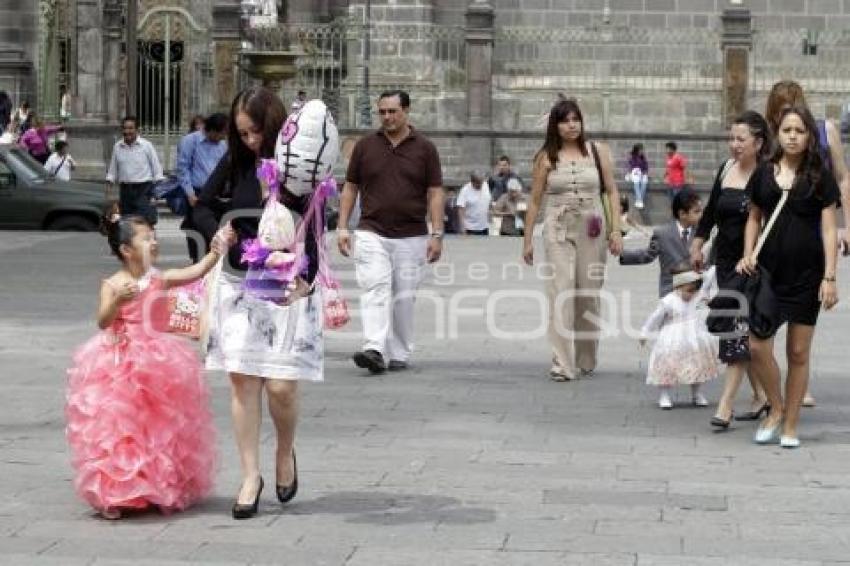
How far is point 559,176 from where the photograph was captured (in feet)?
45.7

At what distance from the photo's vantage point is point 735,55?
3575 centimetres

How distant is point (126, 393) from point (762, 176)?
382cm

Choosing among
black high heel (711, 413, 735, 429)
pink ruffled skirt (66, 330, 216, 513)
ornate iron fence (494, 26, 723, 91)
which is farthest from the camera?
ornate iron fence (494, 26, 723, 91)

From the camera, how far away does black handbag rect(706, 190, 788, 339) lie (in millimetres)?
11094

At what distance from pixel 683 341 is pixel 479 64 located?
2407 centimetres

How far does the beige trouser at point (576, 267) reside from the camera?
45.7ft

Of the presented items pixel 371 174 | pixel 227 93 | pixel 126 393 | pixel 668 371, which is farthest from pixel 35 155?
pixel 126 393

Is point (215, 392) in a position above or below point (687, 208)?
below

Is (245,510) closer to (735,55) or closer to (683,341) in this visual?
(683,341)

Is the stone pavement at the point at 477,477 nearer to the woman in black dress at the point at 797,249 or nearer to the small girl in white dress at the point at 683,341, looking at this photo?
the small girl in white dress at the point at 683,341

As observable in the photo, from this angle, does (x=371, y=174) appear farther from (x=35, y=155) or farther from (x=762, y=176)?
(x=35, y=155)

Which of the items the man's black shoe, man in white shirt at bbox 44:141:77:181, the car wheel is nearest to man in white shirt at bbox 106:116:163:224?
the car wheel

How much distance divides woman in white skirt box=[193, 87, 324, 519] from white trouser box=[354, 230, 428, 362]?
482 cm

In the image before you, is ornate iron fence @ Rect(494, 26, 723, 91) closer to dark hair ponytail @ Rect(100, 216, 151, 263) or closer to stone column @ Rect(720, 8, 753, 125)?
stone column @ Rect(720, 8, 753, 125)
